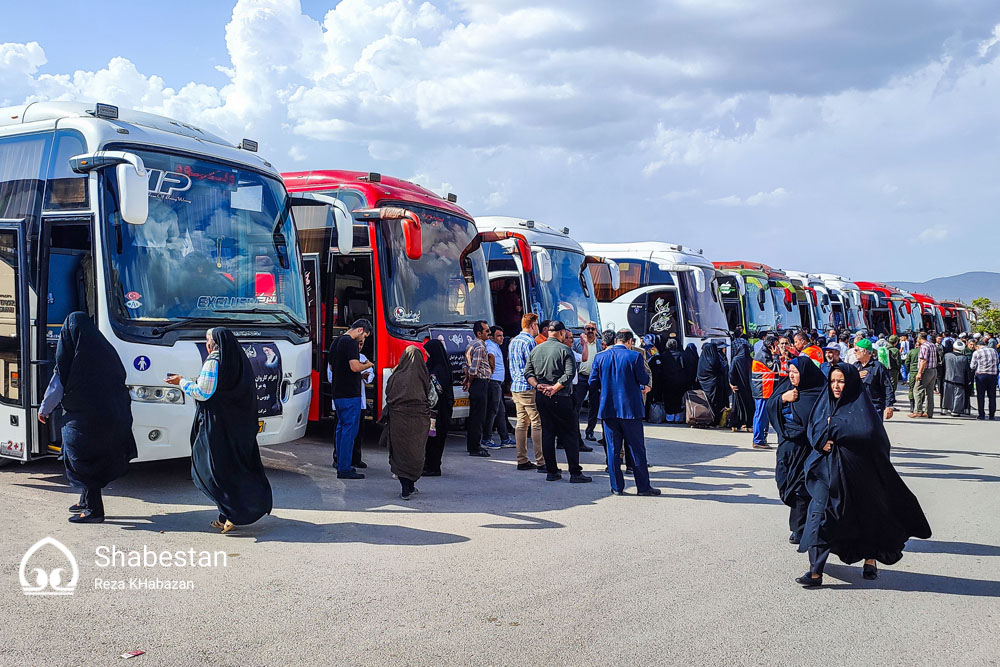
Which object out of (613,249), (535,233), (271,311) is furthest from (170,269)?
(613,249)

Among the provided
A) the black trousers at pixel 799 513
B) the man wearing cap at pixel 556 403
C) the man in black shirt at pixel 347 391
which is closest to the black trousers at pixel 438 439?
the man in black shirt at pixel 347 391

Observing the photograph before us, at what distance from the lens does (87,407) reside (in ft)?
23.2

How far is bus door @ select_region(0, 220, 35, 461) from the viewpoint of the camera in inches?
314

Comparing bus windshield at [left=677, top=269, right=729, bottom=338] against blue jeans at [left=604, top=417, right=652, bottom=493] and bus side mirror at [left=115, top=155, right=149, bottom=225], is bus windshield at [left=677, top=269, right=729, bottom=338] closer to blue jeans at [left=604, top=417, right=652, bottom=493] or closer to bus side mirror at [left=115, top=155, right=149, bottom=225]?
blue jeans at [left=604, top=417, right=652, bottom=493]

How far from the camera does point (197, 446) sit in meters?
6.95

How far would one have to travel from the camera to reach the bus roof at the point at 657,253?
61.4 feet

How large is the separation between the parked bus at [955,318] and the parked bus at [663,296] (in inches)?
1336

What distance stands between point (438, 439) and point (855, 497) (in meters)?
5.02

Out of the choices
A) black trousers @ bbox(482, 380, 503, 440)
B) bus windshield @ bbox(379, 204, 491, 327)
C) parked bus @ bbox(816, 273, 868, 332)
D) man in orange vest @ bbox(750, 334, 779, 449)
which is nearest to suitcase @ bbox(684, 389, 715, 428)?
man in orange vest @ bbox(750, 334, 779, 449)

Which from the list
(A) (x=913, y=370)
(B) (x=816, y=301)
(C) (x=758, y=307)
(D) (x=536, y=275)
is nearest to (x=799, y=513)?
(D) (x=536, y=275)

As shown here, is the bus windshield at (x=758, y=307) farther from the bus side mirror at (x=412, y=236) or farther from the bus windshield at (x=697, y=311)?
the bus side mirror at (x=412, y=236)

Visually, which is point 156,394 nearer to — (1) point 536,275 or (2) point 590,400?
(2) point 590,400

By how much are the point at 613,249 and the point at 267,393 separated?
12.6 meters

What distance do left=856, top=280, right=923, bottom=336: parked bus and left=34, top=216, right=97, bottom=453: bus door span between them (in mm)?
35508
